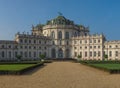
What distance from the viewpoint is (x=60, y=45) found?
100562mm

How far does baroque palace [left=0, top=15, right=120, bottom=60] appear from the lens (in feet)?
296

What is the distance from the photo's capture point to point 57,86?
57.6 feet

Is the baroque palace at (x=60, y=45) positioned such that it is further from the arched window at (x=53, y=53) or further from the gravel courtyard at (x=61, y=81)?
the gravel courtyard at (x=61, y=81)

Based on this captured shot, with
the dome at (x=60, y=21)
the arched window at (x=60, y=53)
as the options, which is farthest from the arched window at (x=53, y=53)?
the dome at (x=60, y=21)

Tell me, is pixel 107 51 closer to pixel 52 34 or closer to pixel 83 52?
pixel 83 52

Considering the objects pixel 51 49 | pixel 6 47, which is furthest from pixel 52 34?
pixel 6 47

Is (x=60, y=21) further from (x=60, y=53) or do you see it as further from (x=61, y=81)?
(x=61, y=81)

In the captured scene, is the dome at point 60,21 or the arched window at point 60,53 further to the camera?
the dome at point 60,21

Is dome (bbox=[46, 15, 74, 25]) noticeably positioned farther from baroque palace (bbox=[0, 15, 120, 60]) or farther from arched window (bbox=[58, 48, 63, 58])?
arched window (bbox=[58, 48, 63, 58])

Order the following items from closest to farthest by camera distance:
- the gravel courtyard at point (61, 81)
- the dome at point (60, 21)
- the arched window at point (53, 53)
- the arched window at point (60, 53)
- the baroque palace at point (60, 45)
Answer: the gravel courtyard at point (61, 81)
the baroque palace at point (60, 45)
the arched window at point (53, 53)
the arched window at point (60, 53)
the dome at point (60, 21)

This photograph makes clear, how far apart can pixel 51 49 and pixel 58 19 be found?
14.5m

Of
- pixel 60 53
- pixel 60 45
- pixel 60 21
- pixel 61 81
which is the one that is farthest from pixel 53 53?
pixel 61 81

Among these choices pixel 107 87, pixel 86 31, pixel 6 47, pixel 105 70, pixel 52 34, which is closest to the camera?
pixel 107 87

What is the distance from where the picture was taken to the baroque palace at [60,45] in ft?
296
